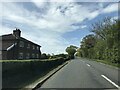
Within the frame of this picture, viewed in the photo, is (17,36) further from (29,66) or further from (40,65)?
(29,66)

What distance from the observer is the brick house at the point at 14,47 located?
185ft

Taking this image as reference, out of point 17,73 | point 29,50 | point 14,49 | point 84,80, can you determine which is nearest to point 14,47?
point 14,49

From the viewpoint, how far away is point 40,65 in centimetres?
2497

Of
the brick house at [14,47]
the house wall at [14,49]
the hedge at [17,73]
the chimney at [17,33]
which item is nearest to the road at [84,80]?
the hedge at [17,73]

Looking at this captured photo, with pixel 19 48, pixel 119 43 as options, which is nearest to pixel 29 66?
pixel 119 43

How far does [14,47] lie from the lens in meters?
59.3

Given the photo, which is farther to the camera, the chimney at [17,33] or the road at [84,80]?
the chimney at [17,33]

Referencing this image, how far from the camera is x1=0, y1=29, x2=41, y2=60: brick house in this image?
185ft

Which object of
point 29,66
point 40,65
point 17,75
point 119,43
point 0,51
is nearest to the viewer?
point 17,75

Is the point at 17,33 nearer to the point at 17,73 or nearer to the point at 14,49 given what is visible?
the point at 14,49

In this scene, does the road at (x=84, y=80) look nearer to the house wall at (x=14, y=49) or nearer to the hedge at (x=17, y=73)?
the hedge at (x=17, y=73)

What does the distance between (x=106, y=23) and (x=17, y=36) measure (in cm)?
2780

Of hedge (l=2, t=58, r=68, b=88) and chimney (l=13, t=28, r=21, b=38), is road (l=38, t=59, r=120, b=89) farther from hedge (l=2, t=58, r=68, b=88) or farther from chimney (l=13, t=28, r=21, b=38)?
chimney (l=13, t=28, r=21, b=38)

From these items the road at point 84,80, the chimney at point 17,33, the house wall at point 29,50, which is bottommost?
the road at point 84,80
